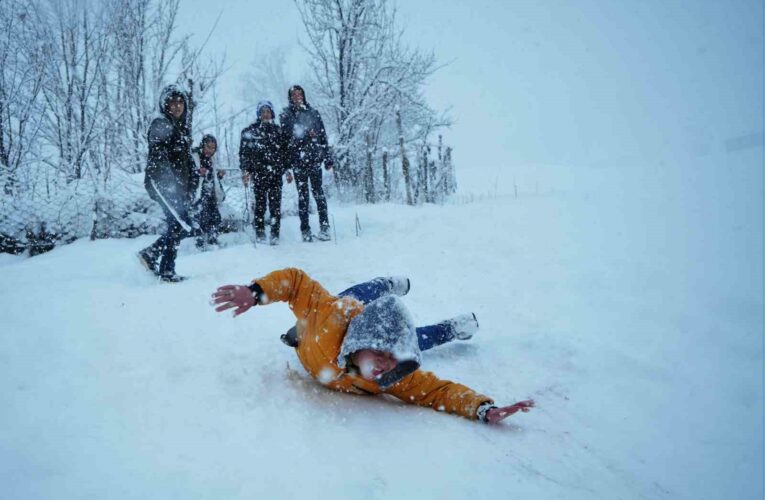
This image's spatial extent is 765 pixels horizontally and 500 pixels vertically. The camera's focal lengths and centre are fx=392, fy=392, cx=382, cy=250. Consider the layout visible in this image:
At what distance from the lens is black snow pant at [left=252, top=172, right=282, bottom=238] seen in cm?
465

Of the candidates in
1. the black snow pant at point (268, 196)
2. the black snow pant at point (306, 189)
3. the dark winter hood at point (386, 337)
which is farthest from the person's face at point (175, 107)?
the dark winter hood at point (386, 337)

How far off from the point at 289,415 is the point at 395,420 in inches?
19.0

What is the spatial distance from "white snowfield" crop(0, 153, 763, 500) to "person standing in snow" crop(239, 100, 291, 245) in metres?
0.68

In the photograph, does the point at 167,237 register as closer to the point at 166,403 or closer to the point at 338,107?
the point at 166,403

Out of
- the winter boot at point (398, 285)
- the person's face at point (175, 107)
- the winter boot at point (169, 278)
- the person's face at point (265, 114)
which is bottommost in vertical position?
the winter boot at point (398, 285)

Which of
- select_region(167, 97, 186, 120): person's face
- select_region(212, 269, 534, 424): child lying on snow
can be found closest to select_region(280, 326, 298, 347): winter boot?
select_region(212, 269, 534, 424): child lying on snow

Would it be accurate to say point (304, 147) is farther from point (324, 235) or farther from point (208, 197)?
point (208, 197)

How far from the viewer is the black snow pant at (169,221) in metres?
3.31

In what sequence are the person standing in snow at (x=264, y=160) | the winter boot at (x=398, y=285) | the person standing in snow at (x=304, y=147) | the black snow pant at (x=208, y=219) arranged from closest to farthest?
the winter boot at (x=398, y=285) → the person standing in snow at (x=264, y=160) → the person standing in snow at (x=304, y=147) → the black snow pant at (x=208, y=219)

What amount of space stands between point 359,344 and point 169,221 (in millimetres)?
2452

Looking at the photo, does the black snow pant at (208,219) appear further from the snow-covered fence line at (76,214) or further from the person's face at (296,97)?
the person's face at (296,97)

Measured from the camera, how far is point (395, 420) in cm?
182

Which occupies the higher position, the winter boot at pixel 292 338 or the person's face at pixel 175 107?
the person's face at pixel 175 107

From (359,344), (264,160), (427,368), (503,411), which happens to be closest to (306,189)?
(264,160)
